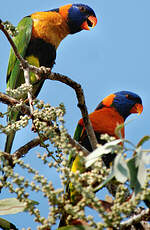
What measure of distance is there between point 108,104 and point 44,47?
2.94 ft

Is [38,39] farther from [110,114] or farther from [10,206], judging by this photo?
[10,206]

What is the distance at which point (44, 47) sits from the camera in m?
3.33

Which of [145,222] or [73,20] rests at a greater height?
[73,20]

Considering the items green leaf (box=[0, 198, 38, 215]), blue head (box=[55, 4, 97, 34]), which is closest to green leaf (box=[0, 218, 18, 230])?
green leaf (box=[0, 198, 38, 215])

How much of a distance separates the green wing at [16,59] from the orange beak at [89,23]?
0.91 meters

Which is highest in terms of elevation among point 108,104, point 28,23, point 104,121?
point 28,23

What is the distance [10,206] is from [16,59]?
2347 millimetres

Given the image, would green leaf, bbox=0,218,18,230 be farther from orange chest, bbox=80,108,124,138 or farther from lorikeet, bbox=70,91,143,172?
orange chest, bbox=80,108,124,138

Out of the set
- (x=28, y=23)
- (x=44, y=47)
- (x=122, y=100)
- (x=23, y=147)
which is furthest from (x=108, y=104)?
(x=23, y=147)

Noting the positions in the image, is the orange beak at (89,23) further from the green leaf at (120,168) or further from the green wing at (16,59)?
the green leaf at (120,168)

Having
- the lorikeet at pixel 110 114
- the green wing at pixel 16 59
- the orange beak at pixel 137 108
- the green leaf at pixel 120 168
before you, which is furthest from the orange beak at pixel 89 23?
the green leaf at pixel 120 168

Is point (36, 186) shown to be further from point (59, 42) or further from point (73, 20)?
point (73, 20)

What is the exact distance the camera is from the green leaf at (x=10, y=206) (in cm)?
107

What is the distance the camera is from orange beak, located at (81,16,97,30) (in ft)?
13.1
